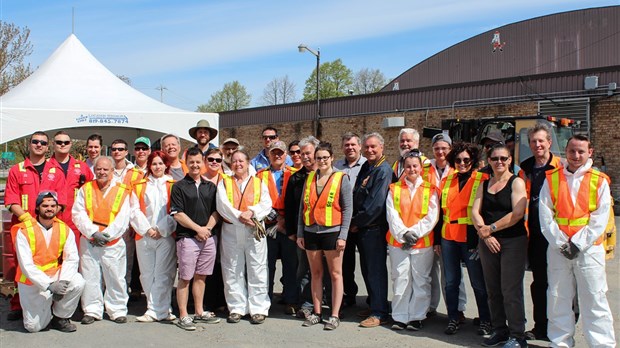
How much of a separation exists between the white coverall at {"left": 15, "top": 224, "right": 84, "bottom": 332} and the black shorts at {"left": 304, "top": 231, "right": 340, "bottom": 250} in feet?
7.47

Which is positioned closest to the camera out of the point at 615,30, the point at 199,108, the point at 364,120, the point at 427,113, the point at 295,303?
the point at 295,303

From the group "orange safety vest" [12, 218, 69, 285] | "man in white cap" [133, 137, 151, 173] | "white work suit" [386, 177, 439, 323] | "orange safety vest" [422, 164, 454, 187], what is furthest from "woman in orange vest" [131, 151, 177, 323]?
"orange safety vest" [422, 164, 454, 187]

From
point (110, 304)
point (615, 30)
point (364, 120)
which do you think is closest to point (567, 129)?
point (110, 304)

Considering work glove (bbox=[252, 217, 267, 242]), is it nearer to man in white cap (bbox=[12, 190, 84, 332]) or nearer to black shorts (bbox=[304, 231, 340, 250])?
black shorts (bbox=[304, 231, 340, 250])

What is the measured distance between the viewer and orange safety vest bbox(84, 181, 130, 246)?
571 cm

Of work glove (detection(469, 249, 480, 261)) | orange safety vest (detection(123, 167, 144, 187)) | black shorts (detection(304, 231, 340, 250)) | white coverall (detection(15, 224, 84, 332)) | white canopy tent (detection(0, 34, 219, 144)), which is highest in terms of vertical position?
white canopy tent (detection(0, 34, 219, 144))

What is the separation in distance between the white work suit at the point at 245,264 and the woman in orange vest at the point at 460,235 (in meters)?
1.83

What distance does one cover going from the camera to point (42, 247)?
541 cm

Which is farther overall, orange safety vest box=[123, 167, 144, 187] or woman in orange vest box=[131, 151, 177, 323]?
orange safety vest box=[123, 167, 144, 187]

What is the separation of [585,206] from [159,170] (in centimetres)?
411

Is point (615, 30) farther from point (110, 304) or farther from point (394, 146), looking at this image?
point (110, 304)

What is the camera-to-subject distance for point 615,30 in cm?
2728

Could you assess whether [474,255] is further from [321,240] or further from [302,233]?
[302,233]

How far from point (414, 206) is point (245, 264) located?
1871mm
